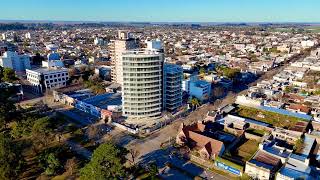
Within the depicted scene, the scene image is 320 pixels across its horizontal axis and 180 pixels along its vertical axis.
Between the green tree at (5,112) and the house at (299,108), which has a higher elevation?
the green tree at (5,112)

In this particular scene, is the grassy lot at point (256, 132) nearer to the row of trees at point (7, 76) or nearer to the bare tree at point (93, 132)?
the bare tree at point (93, 132)

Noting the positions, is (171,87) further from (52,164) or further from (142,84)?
(52,164)

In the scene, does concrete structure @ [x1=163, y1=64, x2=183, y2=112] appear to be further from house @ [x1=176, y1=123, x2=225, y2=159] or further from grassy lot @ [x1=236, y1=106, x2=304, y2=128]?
grassy lot @ [x1=236, y1=106, x2=304, y2=128]

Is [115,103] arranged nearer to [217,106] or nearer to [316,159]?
[217,106]

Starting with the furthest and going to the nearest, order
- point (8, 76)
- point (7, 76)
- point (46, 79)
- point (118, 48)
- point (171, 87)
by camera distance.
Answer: point (118, 48) → point (46, 79) → point (8, 76) → point (7, 76) → point (171, 87)

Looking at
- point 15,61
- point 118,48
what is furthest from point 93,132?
point 15,61

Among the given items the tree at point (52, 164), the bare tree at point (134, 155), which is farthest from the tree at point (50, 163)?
the bare tree at point (134, 155)
